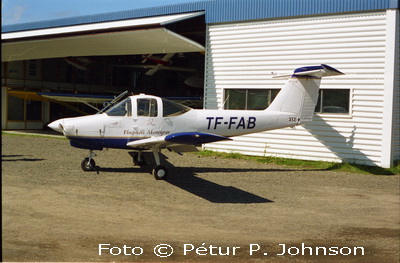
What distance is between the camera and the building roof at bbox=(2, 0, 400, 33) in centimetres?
1328

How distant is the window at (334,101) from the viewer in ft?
45.0

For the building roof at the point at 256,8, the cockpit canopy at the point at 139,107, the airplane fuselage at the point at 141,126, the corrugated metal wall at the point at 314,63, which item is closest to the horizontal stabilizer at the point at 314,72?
the corrugated metal wall at the point at 314,63

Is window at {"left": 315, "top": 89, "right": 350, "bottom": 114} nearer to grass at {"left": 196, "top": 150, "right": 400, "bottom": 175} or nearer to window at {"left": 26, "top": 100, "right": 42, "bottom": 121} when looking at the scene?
grass at {"left": 196, "top": 150, "right": 400, "bottom": 175}

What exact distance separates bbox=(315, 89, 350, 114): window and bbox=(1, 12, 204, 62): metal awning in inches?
203

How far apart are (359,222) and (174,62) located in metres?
26.2

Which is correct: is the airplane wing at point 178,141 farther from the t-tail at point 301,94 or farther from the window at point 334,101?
the window at point 334,101

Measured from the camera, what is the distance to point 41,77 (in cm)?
2756

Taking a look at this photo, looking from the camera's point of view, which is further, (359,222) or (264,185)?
(264,185)

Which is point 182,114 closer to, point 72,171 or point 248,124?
point 248,124

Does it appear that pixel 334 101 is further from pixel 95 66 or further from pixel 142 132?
pixel 95 66

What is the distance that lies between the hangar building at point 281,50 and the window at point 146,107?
3625 mm

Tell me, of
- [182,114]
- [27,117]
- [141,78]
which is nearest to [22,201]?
[182,114]

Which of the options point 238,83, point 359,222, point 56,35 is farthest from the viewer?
point 56,35

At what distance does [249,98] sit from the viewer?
1562 cm
